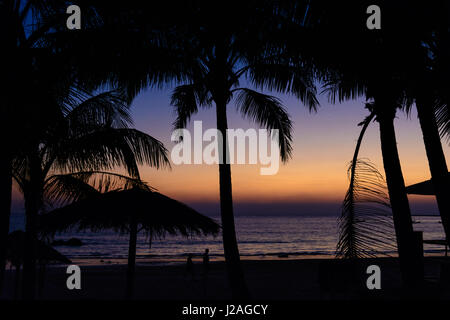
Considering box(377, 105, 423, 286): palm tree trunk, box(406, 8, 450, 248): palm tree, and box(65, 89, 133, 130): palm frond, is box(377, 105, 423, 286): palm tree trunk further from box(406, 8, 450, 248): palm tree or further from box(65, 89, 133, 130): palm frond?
box(65, 89, 133, 130): palm frond

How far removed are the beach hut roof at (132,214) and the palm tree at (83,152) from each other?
47cm

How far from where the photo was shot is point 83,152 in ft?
23.3

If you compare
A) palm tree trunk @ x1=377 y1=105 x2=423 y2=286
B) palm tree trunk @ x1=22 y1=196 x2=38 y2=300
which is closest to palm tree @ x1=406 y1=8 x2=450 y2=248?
palm tree trunk @ x1=377 y1=105 x2=423 y2=286

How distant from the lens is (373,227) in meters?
4.30

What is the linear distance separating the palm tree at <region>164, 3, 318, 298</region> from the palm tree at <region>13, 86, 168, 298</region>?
1.67 meters

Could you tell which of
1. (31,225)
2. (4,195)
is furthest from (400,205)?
(31,225)

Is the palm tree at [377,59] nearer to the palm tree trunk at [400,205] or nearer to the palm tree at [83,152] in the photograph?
the palm tree trunk at [400,205]

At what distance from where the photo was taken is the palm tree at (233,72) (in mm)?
7420

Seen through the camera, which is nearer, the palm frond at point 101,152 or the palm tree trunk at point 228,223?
the palm frond at point 101,152

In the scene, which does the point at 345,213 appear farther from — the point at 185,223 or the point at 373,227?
the point at 185,223

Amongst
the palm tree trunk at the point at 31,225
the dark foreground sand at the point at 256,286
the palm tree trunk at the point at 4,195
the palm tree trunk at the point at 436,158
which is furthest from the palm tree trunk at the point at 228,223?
the palm tree trunk at the point at 436,158

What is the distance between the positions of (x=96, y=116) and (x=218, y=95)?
2460 mm

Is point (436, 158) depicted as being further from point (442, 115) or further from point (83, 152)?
point (83, 152)
